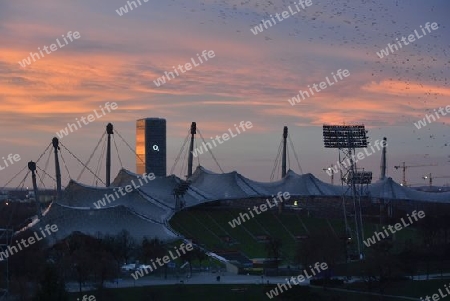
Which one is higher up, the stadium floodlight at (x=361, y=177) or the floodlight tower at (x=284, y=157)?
the floodlight tower at (x=284, y=157)

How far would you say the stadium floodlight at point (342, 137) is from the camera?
64.4 m

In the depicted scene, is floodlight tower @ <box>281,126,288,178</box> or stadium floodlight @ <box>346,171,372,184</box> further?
floodlight tower @ <box>281,126,288,178</box>

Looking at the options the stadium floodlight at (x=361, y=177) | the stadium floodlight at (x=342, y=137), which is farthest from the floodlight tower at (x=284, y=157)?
the stadium floodlight at (x=342, y=137)

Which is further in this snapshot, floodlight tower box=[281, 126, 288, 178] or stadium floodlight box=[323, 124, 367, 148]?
floodlight tower box=[281, 126, 288, 178]

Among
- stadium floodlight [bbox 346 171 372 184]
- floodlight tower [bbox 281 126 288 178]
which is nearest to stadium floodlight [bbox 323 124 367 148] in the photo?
stadium floodlight [bbox 346 171 372 184]

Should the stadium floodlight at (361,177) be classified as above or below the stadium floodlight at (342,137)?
below

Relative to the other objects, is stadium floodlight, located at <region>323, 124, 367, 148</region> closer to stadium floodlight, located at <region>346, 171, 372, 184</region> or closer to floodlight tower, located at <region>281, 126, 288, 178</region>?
stadium floodlight, located at <region>346, 171, 372, 184</region>

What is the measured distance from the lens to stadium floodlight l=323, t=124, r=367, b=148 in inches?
2534

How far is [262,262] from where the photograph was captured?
59.7m

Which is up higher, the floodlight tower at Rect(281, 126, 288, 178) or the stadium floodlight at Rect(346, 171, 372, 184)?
the floodlight tower at Rect(281, 126, 288, 178)

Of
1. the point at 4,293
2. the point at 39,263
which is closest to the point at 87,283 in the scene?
the point at 39,263

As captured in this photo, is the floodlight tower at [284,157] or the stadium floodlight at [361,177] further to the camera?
the floodlight tower at [284,157]

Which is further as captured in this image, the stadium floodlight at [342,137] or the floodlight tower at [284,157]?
the floodlight tower at [284,157]

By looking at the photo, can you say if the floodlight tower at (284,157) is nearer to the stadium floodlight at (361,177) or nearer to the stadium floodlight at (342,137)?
the stadium floodlight at (361,177)
